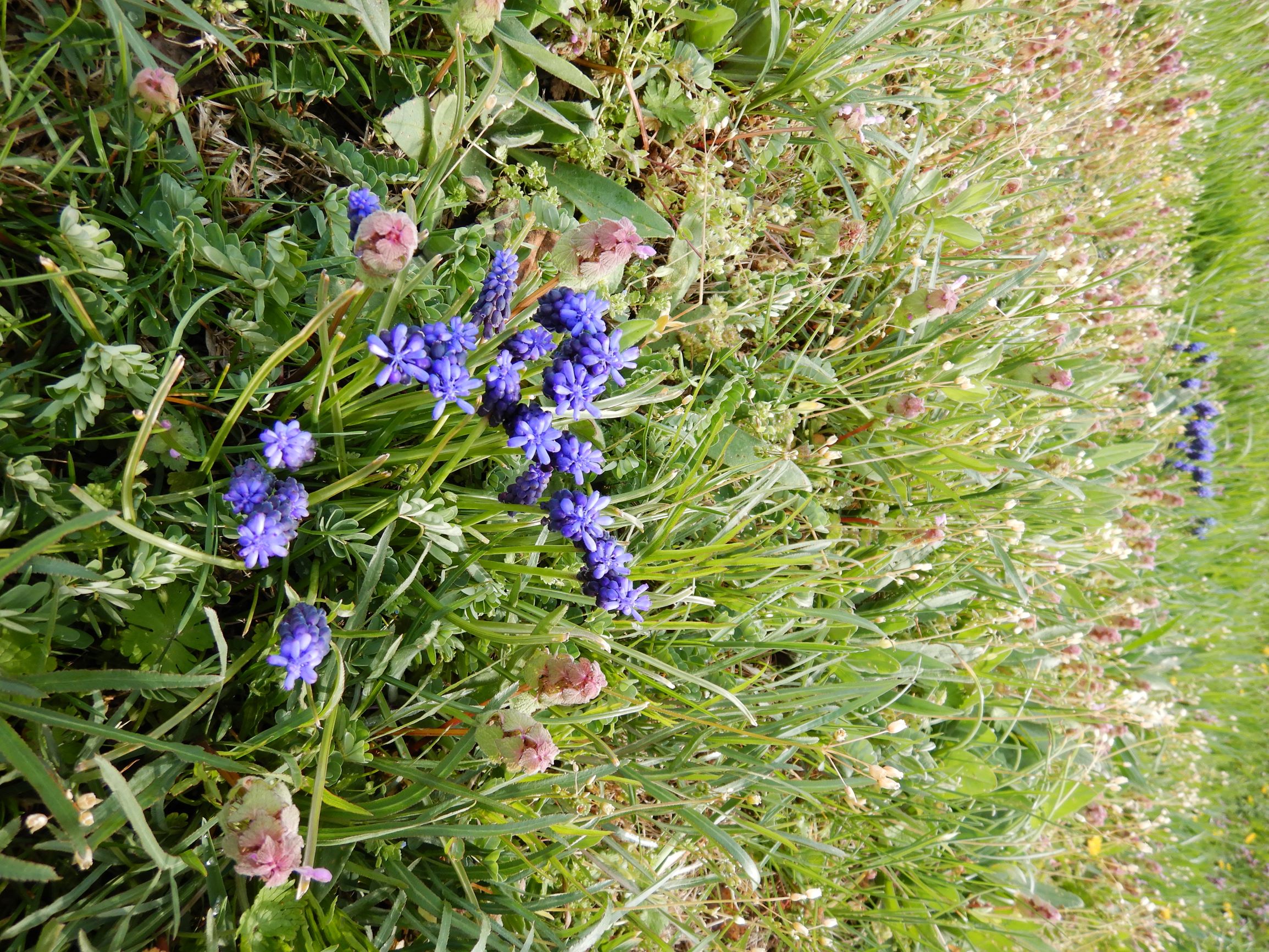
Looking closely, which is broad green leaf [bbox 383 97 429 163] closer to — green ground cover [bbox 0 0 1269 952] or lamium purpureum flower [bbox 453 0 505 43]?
green ground cover [bbox 0 0 1269 952]

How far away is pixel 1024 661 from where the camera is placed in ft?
8.57

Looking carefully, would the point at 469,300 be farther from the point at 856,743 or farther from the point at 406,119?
the point at 856,743

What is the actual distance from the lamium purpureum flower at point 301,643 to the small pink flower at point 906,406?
5.57 feet

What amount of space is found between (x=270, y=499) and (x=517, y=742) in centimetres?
55

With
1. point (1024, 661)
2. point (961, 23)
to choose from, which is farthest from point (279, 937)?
point (961, 23)

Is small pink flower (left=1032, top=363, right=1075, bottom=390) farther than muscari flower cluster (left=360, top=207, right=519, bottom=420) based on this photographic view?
Yes

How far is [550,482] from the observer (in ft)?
5.26

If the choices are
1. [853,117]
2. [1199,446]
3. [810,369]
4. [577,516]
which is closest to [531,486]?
[577,516]

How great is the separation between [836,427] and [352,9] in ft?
5.27

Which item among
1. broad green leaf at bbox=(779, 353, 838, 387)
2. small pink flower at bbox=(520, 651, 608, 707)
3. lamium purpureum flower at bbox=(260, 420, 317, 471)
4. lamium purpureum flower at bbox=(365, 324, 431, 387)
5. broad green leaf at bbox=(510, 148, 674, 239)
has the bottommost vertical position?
small pink flower at bbox=(520, 651, 608, 707)

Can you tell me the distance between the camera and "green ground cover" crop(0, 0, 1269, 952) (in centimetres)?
112

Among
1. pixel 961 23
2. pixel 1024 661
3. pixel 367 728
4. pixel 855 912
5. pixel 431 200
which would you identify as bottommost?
pixel 855 912

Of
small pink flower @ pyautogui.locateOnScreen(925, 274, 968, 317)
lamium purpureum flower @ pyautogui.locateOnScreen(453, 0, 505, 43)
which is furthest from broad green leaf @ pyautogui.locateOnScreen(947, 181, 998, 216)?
lamium purpureum flower @ pyautogui.locateOnScreen(453, 0, 505, 43)

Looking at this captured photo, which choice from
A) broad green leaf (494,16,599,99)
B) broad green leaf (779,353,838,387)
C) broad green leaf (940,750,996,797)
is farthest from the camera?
broad green leaf (940,750,996,797)
